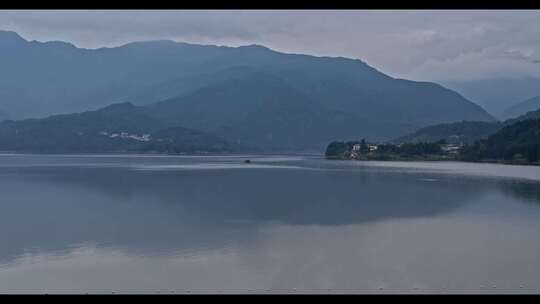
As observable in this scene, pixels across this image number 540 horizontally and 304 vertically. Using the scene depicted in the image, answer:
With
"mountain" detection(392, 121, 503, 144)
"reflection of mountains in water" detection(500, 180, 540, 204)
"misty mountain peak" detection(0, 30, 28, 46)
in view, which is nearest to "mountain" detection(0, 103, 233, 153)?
"mountain" detection(392, 121, 503, 144)

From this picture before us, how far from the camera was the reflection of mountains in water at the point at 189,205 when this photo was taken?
1208 cm

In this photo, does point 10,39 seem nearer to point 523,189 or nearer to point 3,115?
point 3,115

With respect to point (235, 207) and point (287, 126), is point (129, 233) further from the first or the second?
point (287, 126)

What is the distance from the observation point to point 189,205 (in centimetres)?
1791

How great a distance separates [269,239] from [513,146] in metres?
33.5

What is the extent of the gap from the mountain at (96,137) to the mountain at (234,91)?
38.5 ft

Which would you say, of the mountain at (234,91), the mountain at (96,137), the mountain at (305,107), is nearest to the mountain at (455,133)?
the mountain at (96,137)

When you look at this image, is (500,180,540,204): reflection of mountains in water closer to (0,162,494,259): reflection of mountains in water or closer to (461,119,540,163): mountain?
(0,162,494,259): reflection of mountains in water

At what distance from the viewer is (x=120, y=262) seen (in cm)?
963

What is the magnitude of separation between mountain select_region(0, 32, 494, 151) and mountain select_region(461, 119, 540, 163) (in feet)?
145

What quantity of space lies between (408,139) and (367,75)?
8157 cm

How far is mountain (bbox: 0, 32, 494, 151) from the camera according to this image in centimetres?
9944

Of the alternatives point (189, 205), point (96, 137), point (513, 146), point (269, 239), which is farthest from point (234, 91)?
point (269, 239)
